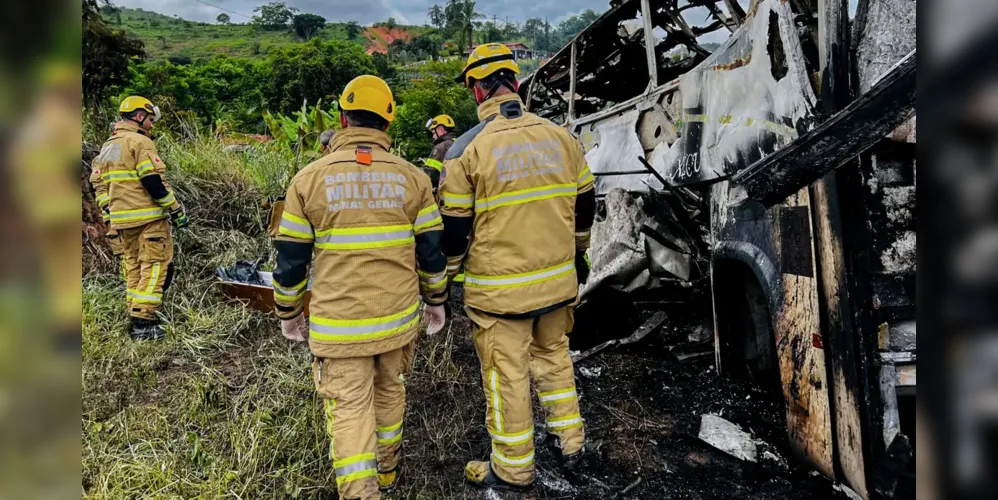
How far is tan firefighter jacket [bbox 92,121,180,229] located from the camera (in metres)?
4.19

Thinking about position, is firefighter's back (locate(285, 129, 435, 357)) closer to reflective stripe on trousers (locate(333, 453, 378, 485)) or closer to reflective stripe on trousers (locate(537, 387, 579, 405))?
reflective stripe on trousers (locate(333, 453, 378, 485))

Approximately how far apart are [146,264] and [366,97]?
3.19m

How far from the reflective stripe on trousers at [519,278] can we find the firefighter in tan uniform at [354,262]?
0.94 feet

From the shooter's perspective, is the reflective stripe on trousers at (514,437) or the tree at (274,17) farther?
the tree at (274,17)

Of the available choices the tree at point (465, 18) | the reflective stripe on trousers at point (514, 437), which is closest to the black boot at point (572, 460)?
the reflective stripe on trousers at point (514, 437)

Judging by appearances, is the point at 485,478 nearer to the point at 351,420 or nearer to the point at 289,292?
the point at 351,420

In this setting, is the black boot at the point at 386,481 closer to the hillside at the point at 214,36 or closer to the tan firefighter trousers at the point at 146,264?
the tan firefighter trousers at the point at 146,264

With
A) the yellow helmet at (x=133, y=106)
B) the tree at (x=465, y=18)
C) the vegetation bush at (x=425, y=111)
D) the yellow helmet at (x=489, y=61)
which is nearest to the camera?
the yellow helmet at (x=489, y=61)

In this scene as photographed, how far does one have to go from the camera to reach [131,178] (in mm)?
4211

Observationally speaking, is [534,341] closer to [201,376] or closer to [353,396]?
[353,396]

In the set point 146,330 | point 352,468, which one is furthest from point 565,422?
point 146,330

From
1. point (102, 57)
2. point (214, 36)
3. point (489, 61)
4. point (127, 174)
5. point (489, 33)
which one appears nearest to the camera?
point (489, 61)

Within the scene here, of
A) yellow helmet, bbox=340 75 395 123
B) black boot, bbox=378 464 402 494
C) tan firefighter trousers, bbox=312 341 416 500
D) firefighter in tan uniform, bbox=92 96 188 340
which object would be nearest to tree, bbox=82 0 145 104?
firefighter in tan uniform, bbox=92 96 188 340

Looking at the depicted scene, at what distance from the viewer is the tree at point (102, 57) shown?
25.6 feet
